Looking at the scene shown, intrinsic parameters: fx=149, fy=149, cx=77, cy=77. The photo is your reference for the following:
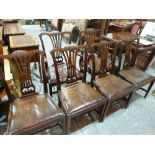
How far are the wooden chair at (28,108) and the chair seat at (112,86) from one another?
25.3 inches

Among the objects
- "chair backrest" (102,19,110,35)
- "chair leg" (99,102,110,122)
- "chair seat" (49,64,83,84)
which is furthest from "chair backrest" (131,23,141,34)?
"chair leg" (99,102,110,122)

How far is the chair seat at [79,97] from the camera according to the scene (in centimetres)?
157

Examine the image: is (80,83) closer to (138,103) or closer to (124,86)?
(124,86)

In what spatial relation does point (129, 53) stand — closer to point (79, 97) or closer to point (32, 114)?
point (79, 97)

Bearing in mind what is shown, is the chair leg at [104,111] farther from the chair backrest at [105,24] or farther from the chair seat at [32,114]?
the chair backrest at [105,24]

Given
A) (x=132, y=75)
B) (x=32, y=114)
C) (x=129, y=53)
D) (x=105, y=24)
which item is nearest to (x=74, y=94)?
(x=32, y=114)

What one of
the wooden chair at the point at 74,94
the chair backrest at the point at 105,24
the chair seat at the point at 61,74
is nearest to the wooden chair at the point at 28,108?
the wooden chair at the point at 74,94

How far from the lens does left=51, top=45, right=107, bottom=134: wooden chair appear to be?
1564 millimetres

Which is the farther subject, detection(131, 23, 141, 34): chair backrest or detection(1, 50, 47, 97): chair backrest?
detection(131, 23, 141, 34): chair backrest

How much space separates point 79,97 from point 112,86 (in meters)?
0.50

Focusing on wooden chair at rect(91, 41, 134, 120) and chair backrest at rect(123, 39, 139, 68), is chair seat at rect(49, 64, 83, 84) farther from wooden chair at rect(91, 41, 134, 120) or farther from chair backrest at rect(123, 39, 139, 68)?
chair backrest at rect(123, 39, 139, 68)

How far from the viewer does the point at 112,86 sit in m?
1.91

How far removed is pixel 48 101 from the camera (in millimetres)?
1571
